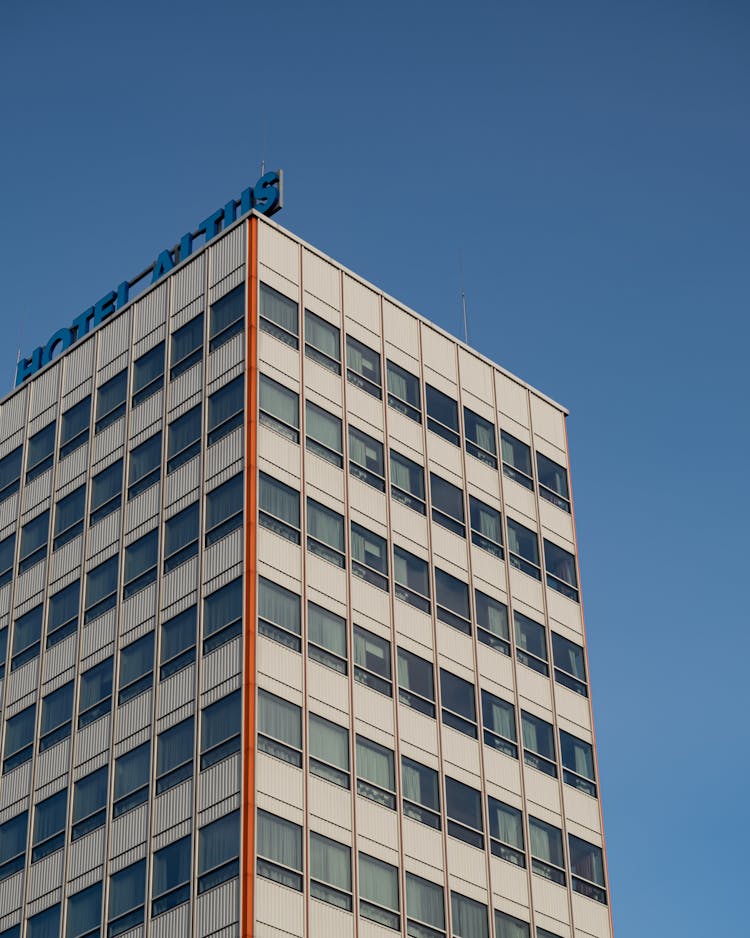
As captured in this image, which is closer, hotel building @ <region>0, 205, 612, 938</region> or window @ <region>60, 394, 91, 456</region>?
hotel building @ <region>0, 205, 612, 938</region>

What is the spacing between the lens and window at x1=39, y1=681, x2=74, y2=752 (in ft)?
259

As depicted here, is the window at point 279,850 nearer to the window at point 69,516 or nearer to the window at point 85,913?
the window at point 85,913

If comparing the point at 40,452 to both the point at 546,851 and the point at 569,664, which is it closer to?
the point at 569,664

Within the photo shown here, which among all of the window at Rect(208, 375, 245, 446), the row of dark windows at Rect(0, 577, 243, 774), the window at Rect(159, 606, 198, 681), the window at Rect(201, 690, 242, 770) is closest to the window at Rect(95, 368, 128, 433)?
the window at Rect(208, 375, 245, 446)

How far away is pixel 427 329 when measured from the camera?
Answer: 89000 millimetres

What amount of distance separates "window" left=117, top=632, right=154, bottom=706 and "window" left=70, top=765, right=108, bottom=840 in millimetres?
3330

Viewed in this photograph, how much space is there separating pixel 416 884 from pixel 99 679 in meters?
16.6

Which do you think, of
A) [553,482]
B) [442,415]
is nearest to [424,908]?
[442,415]

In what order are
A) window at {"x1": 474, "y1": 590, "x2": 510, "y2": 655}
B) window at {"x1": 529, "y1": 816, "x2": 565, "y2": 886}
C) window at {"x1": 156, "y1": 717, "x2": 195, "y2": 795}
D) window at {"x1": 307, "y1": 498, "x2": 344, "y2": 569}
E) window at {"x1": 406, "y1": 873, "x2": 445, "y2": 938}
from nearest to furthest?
window at {"x1": 156, "y1": 717, "x2": 195, "y2": 795}
window at {"x1": 406, "y1": 873, "x2": 445, "y2": 938}
window at {"x1": 307, "y1": 498, "x2": 344, "y2": 569}
window at {"x1": 529, "y1": 816, "x2": 565, "y2": 886}
window at {"x1": 474, "y1": 590, "x2": 510, "y2": 655}

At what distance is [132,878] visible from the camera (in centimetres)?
7125

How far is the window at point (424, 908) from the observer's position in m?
72.1

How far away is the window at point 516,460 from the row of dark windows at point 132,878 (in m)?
27.3

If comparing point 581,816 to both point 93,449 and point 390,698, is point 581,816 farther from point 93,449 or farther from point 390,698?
point 93,449

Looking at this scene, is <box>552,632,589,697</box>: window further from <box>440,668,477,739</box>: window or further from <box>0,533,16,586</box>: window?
<box>0,533,16,586</box>: window
